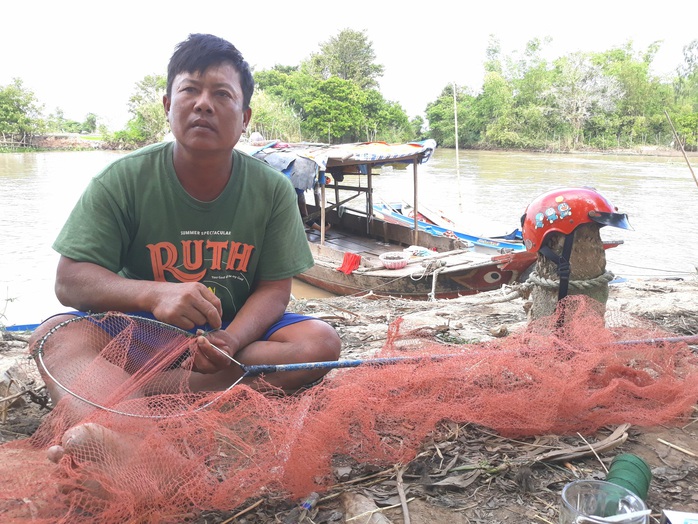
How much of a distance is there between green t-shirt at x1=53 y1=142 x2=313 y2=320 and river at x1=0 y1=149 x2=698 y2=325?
2.60m

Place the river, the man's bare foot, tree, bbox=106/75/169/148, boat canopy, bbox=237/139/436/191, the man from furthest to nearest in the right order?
tree, bbox=106/75/169/148, the river, boat canopy, bbox=237/139/436/191, the man, the man's bare foot

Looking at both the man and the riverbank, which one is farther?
the riverbank

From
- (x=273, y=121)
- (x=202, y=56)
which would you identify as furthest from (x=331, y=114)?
(x=202, y=56)

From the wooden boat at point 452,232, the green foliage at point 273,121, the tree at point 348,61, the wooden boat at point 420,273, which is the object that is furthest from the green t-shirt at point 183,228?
the tree at point 348,61

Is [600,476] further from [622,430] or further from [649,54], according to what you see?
[649,54]

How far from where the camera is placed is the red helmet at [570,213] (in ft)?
7.77

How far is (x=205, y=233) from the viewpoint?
6.40ft

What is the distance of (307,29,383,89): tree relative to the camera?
5394cm

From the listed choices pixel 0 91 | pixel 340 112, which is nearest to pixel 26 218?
pixel 340 112

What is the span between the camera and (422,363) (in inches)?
73.5

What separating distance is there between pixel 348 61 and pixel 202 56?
56.5 metres

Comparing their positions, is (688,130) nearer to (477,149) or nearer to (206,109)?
(477,149)

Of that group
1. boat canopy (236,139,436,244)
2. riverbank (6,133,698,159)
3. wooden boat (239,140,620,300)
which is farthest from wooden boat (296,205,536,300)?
riverbank (6,133,698,159)

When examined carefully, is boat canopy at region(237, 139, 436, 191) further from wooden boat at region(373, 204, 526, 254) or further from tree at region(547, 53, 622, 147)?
tree at region(547, 53, 622, 147)
